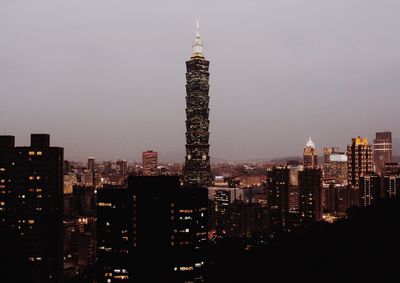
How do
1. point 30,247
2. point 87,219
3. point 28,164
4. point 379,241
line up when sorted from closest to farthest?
point 379,241 → point 30,247 → point 28,164 → point 87,219

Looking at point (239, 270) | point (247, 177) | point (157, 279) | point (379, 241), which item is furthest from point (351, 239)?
point (247, 177)

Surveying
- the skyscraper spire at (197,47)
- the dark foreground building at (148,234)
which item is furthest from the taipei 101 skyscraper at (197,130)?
the dark foreground building at (148,234)

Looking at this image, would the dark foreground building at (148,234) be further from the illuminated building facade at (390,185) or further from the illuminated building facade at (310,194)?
the illuminated building facade at (390,185)

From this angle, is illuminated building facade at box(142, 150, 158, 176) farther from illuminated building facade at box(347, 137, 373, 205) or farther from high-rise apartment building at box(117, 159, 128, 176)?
illuminated building facade at box(347, 137, 373, 205)

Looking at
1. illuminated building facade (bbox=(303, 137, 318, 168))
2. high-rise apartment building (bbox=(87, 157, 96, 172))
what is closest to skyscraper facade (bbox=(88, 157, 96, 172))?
high-rise apartment building (bbox=(87, 157, 96, 172))

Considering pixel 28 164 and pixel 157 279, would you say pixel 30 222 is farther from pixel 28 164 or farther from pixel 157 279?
pixel 157 279

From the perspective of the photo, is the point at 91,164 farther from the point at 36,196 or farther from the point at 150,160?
the point at 36,196
